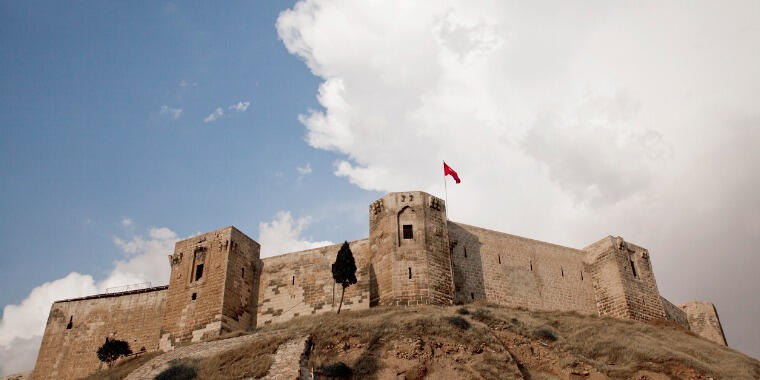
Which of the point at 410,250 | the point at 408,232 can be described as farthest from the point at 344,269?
the point at 408,232

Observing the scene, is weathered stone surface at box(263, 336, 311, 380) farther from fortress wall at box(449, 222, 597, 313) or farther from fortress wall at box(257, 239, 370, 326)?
fortress wall at box(449, 222, 597, 313)

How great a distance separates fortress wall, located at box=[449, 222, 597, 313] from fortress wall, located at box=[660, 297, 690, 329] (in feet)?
22.1

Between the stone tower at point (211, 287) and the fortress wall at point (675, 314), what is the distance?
86.2 ft

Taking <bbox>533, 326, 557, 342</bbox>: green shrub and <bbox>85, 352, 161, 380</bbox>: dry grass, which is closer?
<bbox>85, 352, 161, 380</bbox>: dry grass

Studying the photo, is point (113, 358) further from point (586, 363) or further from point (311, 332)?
point (586, 363)

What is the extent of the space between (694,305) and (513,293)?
1991 centimetres

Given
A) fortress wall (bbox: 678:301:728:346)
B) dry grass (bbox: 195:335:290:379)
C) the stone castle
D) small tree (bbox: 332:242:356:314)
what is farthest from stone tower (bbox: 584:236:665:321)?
dry grass (bbox: 195:335:290:379)

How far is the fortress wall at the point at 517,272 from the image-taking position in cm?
3534

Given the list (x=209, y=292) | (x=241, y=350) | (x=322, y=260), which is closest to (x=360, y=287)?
(x=322, y=260)

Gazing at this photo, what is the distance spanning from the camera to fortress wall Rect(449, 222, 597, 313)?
3534 centimetres

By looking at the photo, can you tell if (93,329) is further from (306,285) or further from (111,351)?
(306,285)

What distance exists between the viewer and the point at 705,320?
153 ft

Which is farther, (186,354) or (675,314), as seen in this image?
(675,314)

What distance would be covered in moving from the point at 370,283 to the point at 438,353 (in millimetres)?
Answer: 10299
